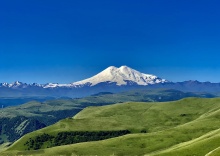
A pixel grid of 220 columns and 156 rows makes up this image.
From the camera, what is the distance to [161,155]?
198 meters

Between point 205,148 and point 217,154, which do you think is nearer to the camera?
point 217,154

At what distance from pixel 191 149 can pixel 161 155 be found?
56.5 feet

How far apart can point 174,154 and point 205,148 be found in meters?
19.3

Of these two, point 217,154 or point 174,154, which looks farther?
point 174,154

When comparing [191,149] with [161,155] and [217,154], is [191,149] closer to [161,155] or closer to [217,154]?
[161,155]

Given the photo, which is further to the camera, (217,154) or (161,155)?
(161,155)

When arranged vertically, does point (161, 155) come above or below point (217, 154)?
below

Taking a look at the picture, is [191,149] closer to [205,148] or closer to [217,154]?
[205,148]

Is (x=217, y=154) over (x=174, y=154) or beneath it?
over

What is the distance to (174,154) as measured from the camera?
623 feet

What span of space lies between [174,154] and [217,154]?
275ft

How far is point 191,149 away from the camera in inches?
7800

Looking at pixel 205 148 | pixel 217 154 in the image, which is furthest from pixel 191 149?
pixel 217 154

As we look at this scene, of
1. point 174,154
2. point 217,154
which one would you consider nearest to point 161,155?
point 174,154
